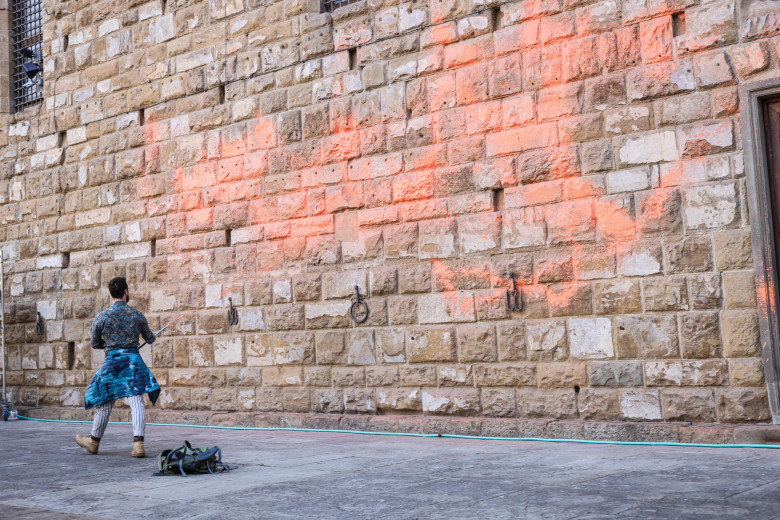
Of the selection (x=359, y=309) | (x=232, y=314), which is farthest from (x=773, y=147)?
(x=232, y=314)

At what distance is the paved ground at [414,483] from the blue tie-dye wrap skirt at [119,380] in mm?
474

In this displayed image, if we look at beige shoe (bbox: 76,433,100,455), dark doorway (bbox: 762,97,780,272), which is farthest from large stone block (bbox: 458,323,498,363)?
beige shoe (bbox: 76,433,100,455)

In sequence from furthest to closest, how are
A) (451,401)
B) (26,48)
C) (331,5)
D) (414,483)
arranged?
(26,48) → (331,5) → (451,401) → (414,483)

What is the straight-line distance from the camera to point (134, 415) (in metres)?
6.85

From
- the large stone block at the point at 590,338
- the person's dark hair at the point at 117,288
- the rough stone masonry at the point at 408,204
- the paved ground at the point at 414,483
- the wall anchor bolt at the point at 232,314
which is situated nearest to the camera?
the paved ground at the point at 414,483

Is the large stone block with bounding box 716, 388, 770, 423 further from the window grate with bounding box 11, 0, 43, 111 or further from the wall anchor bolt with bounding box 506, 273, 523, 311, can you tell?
the window grate with bounding box 11, 0, 43, 111

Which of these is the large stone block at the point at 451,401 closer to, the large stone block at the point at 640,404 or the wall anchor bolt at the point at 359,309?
the wall anchor bolt at the point at 359,309

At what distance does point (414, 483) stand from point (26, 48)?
31.3ft

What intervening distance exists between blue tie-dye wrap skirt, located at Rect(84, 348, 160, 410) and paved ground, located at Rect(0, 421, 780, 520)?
0.47 metres

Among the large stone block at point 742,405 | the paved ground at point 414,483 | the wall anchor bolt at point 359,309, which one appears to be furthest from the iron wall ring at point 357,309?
the large stone block at point 742,405

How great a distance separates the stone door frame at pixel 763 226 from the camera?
5984 millimetres

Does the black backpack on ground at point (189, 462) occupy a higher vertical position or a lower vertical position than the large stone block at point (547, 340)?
lower

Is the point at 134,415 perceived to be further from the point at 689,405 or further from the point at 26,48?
Answer: the point at 26,48

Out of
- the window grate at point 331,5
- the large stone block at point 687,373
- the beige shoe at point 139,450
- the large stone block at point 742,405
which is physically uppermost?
the window grate at point 331,5
